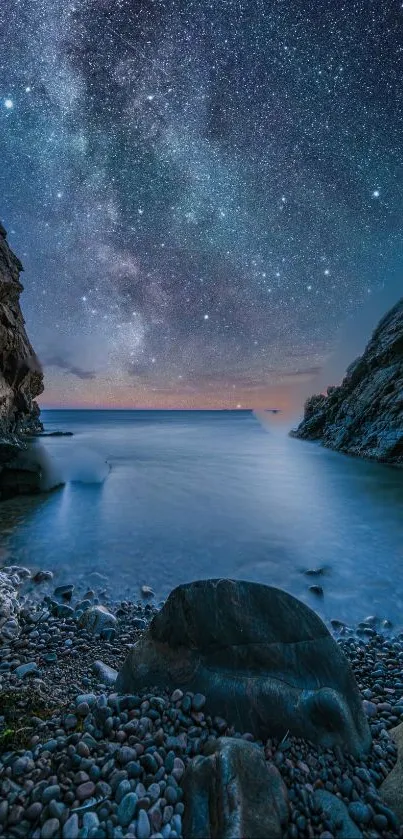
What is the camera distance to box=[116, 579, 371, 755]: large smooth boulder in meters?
2.14

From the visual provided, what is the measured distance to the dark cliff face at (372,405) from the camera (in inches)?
728

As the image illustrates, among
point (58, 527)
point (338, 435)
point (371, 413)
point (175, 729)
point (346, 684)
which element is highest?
point (371, 413)

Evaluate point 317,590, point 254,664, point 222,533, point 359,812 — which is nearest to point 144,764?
point 254,664

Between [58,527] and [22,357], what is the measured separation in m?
15.2

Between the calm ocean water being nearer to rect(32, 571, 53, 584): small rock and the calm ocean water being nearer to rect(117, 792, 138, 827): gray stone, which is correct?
rect(32, 571, 53, 584): small rock

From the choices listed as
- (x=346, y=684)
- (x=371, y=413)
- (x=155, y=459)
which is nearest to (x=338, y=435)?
(x=371, y=413)

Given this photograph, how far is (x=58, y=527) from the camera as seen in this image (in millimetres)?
8078

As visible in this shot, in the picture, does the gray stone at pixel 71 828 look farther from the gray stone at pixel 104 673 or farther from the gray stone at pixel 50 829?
the gray stone at pixel 104 673

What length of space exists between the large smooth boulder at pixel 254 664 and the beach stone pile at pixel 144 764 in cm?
7

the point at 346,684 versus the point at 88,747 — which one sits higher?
the point at 346,684

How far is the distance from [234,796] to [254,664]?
2.97 ft

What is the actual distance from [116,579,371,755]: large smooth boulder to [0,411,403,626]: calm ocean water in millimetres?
2623

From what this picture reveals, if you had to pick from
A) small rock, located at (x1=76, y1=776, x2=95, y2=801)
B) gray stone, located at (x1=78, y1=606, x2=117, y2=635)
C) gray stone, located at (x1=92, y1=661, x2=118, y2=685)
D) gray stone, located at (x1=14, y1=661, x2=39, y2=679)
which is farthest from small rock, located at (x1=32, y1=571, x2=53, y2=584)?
small rock, located at (x1=76, y1=776, x2=95, y2=801)

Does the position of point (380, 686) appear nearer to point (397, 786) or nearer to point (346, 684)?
point (346, 684)
